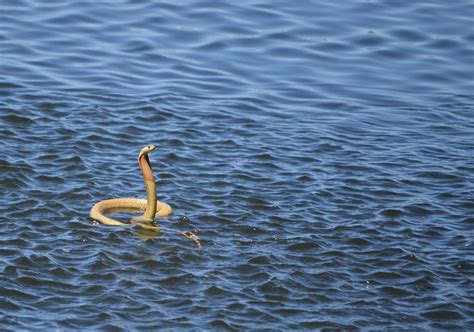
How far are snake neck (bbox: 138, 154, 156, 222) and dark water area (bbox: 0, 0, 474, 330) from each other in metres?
0.29

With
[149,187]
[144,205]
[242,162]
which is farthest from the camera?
[242,162]

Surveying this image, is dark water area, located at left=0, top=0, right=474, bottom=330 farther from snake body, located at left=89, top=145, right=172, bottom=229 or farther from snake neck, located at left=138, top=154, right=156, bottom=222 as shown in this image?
snake neck, located at left=138, top=154, right=156, bottom=222

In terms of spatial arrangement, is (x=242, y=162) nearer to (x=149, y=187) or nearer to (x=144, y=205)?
(x=144, y=205)

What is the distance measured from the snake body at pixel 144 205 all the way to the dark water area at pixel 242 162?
165 millimetres

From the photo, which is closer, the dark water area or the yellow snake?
the dark water area

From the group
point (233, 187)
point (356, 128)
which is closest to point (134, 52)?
point (356, 128)

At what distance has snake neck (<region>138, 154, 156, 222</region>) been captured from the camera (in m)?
12.3

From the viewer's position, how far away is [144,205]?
12.9 m

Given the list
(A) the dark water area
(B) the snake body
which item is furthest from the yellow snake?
(A) the dark water area

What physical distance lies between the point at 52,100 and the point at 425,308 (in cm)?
747

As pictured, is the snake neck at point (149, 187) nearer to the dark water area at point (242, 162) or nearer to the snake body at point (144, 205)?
the snake body at point (144, 205)

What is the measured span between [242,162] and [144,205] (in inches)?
81.4

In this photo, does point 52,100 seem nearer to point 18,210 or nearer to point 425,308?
point 18,210

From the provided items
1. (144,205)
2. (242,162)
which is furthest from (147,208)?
(242,162)
